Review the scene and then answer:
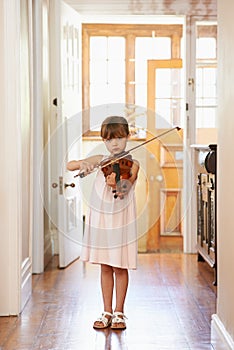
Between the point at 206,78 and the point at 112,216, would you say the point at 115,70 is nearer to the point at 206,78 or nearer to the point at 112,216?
the point at 206,78

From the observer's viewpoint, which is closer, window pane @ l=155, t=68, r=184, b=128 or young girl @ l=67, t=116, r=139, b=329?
young girl @ l=67, t=116, r=139, b=329

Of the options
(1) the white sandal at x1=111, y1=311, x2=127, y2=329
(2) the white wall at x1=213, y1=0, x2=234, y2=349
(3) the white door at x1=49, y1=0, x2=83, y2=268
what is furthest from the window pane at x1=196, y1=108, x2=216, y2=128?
(2) the white wall at x1=213, y1=0, x2=234, y2=349

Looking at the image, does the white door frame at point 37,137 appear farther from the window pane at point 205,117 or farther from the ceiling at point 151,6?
the window pane at point 205,117

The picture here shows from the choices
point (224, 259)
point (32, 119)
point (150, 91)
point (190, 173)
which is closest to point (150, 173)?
point (224, 259)

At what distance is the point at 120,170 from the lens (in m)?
3.56

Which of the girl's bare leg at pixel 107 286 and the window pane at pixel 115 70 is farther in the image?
the window pane at pixel 115 70

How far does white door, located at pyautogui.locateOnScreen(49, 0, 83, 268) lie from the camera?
5441mm

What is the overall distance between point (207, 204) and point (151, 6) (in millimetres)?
1814

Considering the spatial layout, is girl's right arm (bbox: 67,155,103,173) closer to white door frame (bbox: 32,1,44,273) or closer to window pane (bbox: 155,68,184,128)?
white door frame (bbox: 32,1,44,273)

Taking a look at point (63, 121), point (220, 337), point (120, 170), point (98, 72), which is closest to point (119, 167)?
point (120, 170)

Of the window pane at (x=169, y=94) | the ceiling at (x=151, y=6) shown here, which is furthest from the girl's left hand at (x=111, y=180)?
the window pane at (x=169, y=94)

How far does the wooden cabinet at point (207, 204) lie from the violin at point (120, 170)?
4.39 ft

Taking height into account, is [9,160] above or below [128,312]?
above

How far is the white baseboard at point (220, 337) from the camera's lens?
118 inches
